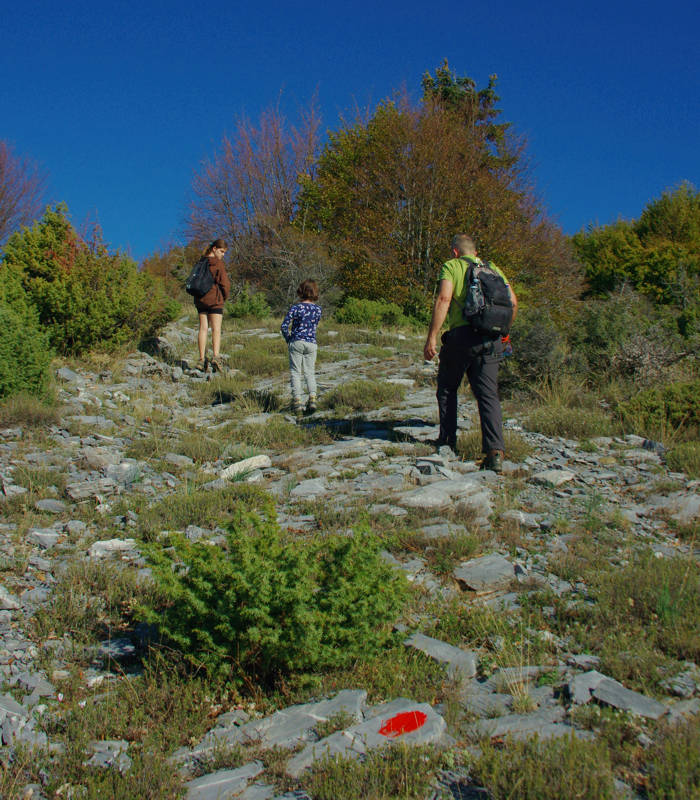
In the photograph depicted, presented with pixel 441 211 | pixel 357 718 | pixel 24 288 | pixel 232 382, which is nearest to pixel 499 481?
pixel 357 718

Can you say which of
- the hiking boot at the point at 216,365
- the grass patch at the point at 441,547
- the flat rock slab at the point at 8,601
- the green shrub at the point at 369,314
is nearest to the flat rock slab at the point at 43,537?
the flat rock slab at the point at 8,601

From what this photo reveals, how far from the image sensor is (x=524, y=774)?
1.96 metres

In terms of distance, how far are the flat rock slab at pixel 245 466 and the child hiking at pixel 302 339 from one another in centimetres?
205

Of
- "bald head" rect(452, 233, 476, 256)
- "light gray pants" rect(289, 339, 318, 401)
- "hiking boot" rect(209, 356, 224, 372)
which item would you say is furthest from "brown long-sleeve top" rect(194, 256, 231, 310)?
"bald head" rect(452, 233, 476, 256)

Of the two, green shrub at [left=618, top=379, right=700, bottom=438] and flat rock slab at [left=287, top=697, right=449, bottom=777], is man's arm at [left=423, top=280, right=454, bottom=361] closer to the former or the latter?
green shrub at [left=618, top=379, right=700, bottom=438]

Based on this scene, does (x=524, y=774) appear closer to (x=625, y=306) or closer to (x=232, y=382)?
(x=232, y=382)

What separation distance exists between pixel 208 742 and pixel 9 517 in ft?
10.0

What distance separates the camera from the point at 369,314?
678 inches

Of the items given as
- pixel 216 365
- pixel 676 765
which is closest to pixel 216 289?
pixel 216 365

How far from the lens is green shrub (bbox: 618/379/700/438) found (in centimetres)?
682

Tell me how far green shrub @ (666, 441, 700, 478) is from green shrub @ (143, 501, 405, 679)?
3.73m

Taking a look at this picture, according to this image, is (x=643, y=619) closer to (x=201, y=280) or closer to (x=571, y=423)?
(x=571, y=423)

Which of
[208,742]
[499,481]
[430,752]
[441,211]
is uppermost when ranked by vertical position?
[441,211]

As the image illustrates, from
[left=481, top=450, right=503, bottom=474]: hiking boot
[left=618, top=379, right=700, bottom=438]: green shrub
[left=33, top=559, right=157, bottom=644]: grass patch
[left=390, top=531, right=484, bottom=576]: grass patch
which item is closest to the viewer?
[left=33, top=559, right=157, bottom=644]: grass patch
